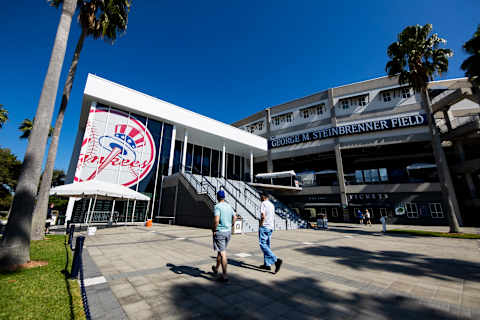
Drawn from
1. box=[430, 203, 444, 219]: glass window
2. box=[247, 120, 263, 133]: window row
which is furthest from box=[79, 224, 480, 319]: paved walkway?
box=[247, 120, 263, 133]: window row

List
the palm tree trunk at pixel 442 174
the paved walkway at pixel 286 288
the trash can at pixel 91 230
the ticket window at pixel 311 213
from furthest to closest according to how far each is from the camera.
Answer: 1. the ticket window at pixel 311 213
2. the palm tree trunk at pixel 442 174
3. the trash can at pixel 91 230
4. the paved walkway at pixel 286 288

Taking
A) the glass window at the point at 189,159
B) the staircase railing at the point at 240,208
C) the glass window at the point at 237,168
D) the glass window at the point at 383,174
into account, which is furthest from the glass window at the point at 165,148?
the glass window at the point at 383,174

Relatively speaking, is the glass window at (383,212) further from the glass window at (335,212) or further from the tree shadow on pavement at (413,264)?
the tree shadow on pavement at (413,264)

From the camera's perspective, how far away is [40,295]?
119 inches

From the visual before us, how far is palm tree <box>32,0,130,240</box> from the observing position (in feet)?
25.8

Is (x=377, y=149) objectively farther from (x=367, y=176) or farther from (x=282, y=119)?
(x=282, y=119)

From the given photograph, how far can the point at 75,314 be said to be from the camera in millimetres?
2512

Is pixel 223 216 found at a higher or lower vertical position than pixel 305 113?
lower

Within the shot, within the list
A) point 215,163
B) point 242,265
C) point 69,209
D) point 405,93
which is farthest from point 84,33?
point 405,93

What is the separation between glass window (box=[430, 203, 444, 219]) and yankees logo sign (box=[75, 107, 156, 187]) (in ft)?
93.6

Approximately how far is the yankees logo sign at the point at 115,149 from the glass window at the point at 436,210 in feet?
93.6

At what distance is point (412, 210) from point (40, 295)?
1107 inches

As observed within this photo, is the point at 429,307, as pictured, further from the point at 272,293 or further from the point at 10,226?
the point at 10,226

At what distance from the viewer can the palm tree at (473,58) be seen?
1210cm
